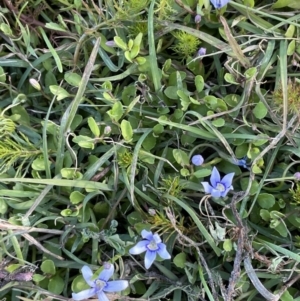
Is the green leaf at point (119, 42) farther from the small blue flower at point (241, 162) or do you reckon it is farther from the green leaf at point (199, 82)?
the small blue flower at point (241, 162)

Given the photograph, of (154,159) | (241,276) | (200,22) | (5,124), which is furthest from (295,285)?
(5,124)

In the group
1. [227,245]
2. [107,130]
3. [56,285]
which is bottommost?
[56,285]

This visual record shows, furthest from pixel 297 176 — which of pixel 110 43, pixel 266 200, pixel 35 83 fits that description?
pixel 35 83

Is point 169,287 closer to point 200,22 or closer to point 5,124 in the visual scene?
point 5,124

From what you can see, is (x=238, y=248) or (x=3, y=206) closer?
(x=238, y=248)

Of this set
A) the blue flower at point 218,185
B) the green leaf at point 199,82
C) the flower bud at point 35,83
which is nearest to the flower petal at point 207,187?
the blue flower at point 218,185

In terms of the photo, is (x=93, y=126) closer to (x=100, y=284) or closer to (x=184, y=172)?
(x=184, y=172)

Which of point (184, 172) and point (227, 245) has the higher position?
point (184, 172)
